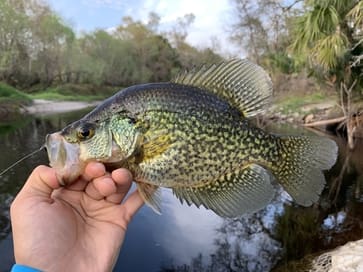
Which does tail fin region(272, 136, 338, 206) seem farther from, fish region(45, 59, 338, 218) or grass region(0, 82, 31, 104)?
grass region(0, 82, 31, 104)

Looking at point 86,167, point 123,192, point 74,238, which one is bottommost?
point 74,238

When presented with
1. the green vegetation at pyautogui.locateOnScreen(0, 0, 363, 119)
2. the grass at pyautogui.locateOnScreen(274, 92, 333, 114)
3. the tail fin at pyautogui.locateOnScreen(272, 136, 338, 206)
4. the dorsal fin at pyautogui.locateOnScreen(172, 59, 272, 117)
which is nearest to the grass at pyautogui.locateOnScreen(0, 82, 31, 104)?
the green vegetation at pyautogui.locateOnScreen(0, 0, 363, 119)

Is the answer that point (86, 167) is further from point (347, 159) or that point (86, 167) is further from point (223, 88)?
point (347, 159)

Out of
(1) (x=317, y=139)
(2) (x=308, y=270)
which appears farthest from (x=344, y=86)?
(1) (x=317, y=139)

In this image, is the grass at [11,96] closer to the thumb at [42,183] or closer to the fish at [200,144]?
the thumb at [42,183]

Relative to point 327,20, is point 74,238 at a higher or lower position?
lower

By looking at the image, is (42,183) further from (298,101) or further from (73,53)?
(73,53)

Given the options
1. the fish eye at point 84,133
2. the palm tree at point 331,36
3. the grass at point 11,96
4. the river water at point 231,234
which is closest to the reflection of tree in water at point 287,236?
the river water at point 231,234
